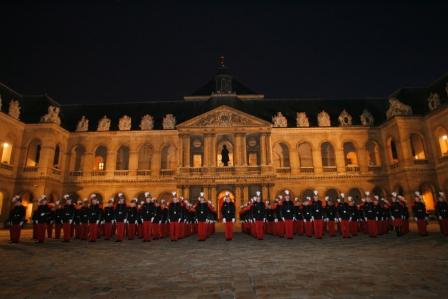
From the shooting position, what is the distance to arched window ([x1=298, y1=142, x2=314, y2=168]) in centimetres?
3362

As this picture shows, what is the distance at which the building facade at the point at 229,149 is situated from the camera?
27.7 meters

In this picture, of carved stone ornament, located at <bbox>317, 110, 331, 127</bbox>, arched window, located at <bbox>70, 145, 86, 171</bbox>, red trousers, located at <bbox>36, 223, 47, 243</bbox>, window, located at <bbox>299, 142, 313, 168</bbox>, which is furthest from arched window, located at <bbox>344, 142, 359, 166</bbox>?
arched window, located at <bbox>70, 145, 86, 171</bbox>

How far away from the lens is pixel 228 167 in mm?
30547

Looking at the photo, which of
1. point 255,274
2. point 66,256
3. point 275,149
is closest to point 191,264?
point 255,274

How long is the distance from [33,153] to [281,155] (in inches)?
1141

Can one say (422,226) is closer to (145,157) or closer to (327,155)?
(327,155)

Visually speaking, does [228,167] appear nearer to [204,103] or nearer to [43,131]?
[204,103]

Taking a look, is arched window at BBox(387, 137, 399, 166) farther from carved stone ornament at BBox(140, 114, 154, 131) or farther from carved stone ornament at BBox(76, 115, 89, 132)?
carved stone ornament at BBox(76, 115, 89, 132)

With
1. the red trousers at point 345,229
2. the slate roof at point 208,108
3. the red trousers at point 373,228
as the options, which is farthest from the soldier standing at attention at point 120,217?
the slate roof at point 208,108

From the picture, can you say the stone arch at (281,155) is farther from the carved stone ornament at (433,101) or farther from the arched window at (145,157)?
the arched window at (145,157)

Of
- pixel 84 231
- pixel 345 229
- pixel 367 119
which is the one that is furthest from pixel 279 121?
pixel 84 231

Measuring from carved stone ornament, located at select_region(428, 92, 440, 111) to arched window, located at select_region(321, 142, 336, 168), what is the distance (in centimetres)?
1079

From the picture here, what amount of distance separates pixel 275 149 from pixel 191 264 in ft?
91.9

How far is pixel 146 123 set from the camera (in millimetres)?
34406
